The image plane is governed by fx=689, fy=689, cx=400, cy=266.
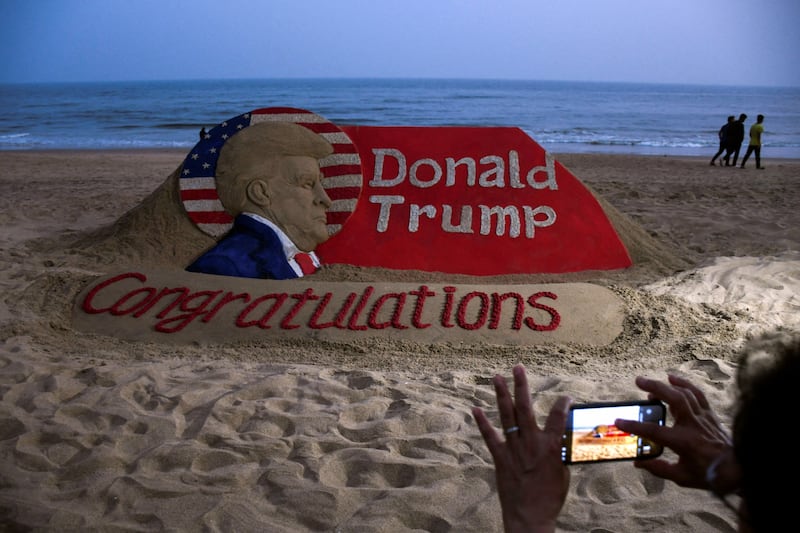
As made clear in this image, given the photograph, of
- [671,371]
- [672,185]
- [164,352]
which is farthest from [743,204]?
[164,352]

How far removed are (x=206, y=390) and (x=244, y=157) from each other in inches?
97.5

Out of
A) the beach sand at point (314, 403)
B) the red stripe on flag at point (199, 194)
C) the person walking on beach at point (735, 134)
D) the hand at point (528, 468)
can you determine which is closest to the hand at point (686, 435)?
the hand at point (528, 468)

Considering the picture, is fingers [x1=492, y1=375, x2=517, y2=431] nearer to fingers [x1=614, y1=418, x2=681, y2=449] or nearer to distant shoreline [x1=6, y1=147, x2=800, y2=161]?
fingers [x1=614, y1=418, x2=681, y2=449]

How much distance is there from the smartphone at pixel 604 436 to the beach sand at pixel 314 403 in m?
0.99

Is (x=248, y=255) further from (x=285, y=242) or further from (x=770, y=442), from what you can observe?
(x=770, y=442)

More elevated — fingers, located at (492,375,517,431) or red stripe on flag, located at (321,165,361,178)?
red stripe on flag, located at (321,165,361,178)

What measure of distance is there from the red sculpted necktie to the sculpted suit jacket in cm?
9

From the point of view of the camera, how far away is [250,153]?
5.59m

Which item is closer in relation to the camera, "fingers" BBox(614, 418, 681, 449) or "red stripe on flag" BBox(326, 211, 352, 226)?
"fingers" BBox(614, 418, 681, 449)

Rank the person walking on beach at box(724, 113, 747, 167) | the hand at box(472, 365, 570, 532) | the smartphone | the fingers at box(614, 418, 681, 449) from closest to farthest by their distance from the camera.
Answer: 1. the hand at box(472, 365, 570, 532)
2. the fingers at box(614, 418, 681, 449)
3. the smartphone
4. the person walking on beach at box(724, 113, 747, 167)

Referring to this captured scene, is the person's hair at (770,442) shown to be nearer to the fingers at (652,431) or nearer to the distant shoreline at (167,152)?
the fingers at (652,431)

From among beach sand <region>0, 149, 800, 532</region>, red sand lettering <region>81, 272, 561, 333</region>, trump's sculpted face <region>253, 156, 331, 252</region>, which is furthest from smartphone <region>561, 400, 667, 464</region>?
trump's sculpted face <region>253, 156, 331, 252</region>

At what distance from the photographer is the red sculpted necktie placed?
551 cm

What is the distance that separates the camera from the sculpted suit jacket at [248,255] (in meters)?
5.27
